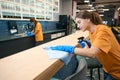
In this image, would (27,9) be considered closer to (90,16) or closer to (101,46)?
(90,16)

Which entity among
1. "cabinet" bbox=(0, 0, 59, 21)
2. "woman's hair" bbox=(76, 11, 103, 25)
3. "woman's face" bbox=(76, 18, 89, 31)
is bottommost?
"woman's face" bbox=(76, 18, 89, 31)

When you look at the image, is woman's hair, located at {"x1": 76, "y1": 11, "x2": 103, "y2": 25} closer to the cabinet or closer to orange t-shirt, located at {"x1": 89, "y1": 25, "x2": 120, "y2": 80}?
orange t-shirt, located at {"x1": 89, "y1": 25, "x2": 120, "y2": 80}

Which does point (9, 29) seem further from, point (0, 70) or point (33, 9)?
point (0, 70)

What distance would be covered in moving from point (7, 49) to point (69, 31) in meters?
5.38

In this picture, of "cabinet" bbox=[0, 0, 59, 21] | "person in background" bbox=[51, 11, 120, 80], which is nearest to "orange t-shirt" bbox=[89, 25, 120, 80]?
"person in background" bbox=[51, 11, 120, 80]

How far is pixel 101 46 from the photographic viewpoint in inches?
52.4

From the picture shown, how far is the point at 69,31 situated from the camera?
9055 mm

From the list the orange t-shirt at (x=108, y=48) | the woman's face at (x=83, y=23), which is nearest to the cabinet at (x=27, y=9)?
the woman's face at (x=83, y=23)

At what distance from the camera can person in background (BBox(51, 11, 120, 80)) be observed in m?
1.34

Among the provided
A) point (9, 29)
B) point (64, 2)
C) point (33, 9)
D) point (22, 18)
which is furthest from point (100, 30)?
point (64, 2)

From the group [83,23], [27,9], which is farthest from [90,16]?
[27,9]

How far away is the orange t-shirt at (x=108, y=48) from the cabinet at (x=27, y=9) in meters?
3.88

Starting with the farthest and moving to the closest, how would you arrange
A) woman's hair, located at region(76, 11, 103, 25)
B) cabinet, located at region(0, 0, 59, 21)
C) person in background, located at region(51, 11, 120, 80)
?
cabinet, located at region(0, 0, 59, 21) → woman's hair, located at region(76, 11, 103, 25) → person in background, located at region(51, 11, 120, 80)

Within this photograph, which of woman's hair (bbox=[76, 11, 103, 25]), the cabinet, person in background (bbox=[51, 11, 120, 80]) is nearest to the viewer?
person in background (bbox=[51, 11, 120, 80])
